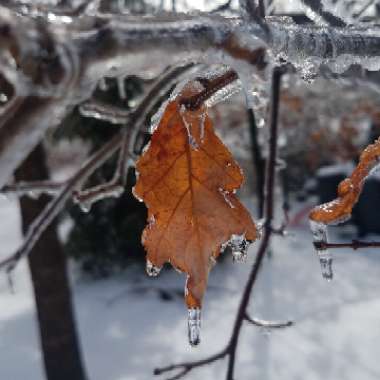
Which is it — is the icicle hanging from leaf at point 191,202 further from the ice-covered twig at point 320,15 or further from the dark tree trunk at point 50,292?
the dark tree trunk at point 50,292

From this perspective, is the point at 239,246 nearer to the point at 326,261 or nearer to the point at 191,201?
the point at 191,201

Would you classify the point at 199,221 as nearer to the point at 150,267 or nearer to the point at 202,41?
the point at 150,267

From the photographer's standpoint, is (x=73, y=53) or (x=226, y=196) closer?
(x=73, y=53)

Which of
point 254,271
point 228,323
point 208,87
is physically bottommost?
point 228,323

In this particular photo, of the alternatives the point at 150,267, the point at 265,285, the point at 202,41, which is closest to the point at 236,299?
the point at 265,285

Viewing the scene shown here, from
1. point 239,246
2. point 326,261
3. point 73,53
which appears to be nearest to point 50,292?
point 326,261

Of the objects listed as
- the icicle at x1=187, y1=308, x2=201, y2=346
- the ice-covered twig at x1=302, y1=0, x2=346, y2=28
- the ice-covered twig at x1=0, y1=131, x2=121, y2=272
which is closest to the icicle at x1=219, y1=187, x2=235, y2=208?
the icicle at x1=187, y1=308, x2=201, y2=346
